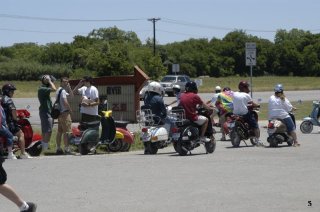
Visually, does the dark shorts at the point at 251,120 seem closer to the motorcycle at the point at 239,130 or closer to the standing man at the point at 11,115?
the motorcycle at the point at 239,130

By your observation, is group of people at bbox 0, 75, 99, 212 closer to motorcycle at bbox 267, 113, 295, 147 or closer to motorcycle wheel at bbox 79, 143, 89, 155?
motorcycle wheel at bbox 79, 143, 89, 155

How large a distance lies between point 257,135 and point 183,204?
28.8 ft

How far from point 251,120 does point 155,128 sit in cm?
291

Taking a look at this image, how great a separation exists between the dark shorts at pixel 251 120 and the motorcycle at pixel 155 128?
96.5 inches

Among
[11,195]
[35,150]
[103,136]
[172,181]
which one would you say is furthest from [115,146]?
[11,195]

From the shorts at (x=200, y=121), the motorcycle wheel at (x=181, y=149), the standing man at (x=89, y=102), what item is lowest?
the motorcycle wheel at (x=181, y=149)

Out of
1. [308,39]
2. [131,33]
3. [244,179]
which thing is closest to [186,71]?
[308,39]

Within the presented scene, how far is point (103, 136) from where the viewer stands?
17.1 metres

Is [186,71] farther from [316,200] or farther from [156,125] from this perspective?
[316,200]

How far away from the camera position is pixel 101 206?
9570 mm

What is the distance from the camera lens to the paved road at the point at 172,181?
9.61 meters

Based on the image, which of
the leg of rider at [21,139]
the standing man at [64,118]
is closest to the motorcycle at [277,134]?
the standing man at [64,118]

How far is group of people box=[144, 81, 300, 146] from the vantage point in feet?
53.6

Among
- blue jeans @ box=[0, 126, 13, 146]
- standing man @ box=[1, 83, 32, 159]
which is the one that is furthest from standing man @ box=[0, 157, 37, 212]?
standing man @ box=[1, 83, 32, 159]
